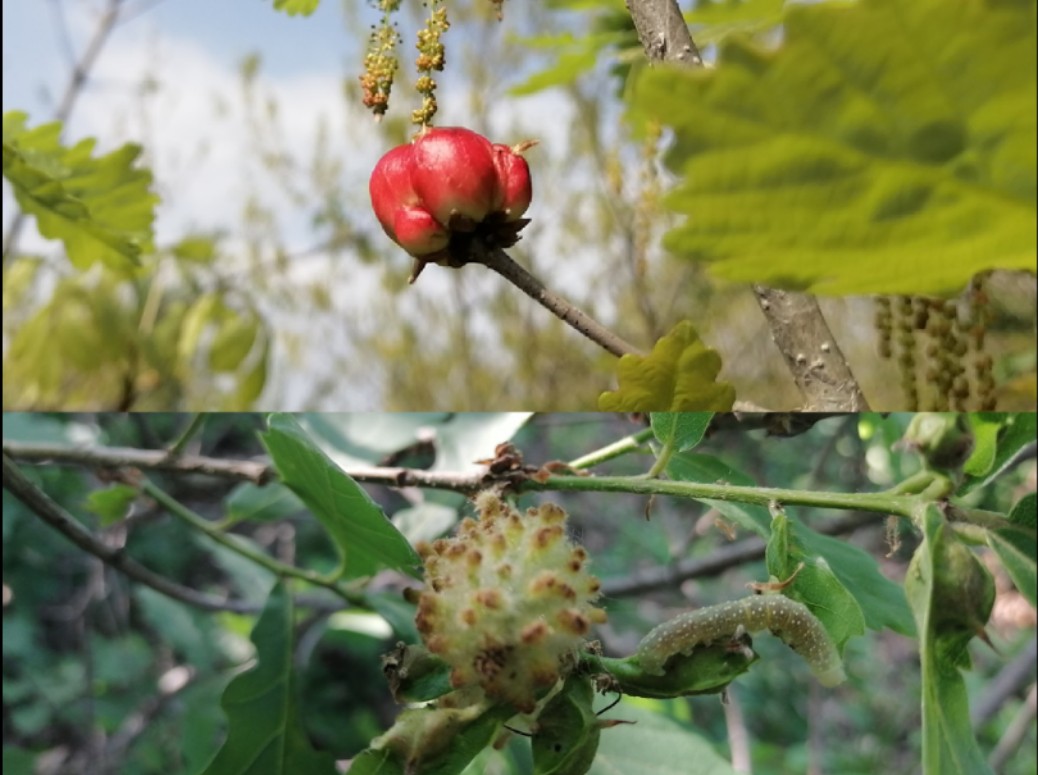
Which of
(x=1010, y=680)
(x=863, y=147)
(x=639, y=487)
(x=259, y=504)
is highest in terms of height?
(x=863, y=147)

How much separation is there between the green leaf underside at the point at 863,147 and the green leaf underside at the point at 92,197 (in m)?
0.37

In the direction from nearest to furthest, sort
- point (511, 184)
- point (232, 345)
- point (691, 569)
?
1. point (511, 184)
2. point (691, 569)
3. point (232, 345)

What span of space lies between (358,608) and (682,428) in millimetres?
232

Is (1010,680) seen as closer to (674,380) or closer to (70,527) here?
(674,380)

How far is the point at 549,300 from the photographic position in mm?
255

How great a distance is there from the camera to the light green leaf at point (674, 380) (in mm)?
272

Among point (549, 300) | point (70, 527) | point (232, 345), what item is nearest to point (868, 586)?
point (549, 300)

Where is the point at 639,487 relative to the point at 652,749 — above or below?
above

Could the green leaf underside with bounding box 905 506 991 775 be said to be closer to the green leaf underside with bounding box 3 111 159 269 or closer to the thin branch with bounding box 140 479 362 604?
the thin branch with bounding box 140 479 362 604

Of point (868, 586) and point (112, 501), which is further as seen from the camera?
point (112, 501)

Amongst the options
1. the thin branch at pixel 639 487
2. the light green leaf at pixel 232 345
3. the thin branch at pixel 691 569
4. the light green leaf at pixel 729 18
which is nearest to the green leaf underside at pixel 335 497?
the thin branch at pixel 639 487

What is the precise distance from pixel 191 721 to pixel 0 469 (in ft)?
0.65

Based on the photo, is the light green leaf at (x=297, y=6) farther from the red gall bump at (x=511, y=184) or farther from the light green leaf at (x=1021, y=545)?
the light green leaf at (x=1021, y=545)

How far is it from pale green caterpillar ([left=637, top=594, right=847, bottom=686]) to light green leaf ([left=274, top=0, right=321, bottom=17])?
243 millimetres
